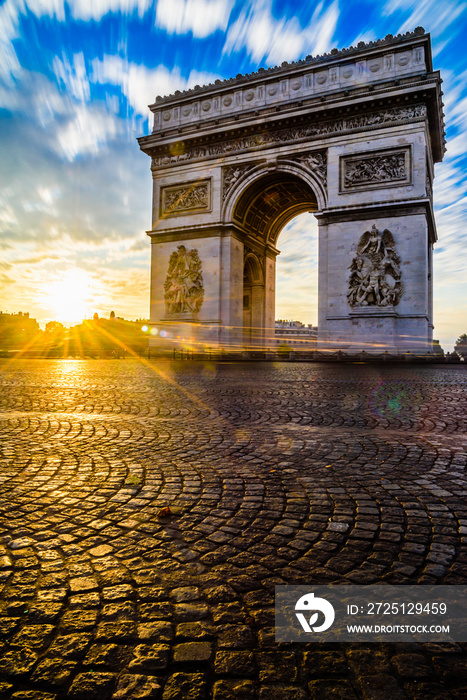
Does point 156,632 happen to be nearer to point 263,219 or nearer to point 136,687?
point 136,687

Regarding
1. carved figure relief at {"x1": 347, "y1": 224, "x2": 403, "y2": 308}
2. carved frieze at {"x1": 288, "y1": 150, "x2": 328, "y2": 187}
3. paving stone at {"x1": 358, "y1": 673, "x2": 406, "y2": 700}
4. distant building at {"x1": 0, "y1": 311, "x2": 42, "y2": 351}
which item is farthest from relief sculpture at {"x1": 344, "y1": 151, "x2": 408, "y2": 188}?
distant building at {"x1": 0, "y1": 311, "x2": 42, "y2": 351}

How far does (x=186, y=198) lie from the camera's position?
27.6 m

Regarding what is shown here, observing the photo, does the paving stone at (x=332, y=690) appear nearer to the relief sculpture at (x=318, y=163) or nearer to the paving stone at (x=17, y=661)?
the paving stone at (x=17, y=661)

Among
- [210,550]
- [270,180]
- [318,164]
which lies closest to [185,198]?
[270,180]

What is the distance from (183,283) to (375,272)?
11.0 m

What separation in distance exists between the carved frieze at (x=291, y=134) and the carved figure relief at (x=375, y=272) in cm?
540

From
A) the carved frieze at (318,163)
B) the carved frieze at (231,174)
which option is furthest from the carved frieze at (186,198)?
the carved frieze at (318,163)

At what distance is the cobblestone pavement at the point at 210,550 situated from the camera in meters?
1.30

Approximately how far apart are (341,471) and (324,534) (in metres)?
1.12

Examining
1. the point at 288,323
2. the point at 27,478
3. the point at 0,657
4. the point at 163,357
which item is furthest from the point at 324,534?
the point at 288,323

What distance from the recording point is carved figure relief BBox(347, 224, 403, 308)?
71.9ft

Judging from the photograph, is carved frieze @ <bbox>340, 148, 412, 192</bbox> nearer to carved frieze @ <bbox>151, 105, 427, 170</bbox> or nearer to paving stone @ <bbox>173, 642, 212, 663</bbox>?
carved frieze @ <bbox>151, 105, 427, 170</bbox>

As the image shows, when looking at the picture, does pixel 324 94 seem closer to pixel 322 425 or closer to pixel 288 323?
pixel 322 425

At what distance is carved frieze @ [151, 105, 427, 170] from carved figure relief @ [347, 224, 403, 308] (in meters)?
5.40
